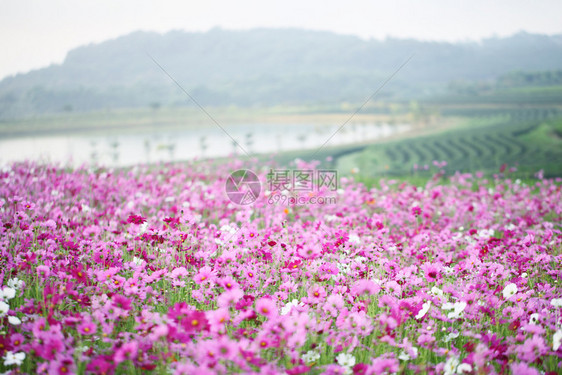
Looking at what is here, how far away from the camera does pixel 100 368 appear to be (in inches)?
79.8

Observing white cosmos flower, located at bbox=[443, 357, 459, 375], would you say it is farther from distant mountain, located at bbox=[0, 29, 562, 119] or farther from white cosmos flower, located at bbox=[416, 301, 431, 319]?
distant mountain, located at bbox=[0, 29, 562, 119]

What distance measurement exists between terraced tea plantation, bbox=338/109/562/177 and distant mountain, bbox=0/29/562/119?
58.7 metres

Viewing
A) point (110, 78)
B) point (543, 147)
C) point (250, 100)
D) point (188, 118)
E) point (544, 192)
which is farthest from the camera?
point (110, 78)

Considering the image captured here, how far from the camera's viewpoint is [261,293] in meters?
3.23

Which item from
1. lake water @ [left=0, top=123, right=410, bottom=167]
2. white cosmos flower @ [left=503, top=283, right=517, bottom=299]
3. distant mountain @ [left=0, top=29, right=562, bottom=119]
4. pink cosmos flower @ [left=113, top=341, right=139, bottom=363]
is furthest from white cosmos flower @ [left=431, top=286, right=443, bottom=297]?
distant mountain @ [left=0, top=29, right=562, bottom=119]

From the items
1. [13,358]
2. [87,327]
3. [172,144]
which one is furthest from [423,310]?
[172,144]

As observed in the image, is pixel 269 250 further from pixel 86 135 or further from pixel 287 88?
pixel 287 88

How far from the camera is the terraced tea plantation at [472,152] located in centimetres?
1472

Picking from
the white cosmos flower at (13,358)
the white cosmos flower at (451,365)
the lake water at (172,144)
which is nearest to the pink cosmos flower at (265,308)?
the white cosmos flower at (451,365)

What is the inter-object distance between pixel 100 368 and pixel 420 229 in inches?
163

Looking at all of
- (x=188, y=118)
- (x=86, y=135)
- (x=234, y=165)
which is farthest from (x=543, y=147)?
(x=188, y=118)

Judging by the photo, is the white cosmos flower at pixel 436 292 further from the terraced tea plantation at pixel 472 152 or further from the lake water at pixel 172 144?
the terraced tea plantation at pixel 472 152

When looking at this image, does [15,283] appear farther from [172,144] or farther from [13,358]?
[172,144]

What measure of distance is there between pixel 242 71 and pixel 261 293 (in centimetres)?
17312
